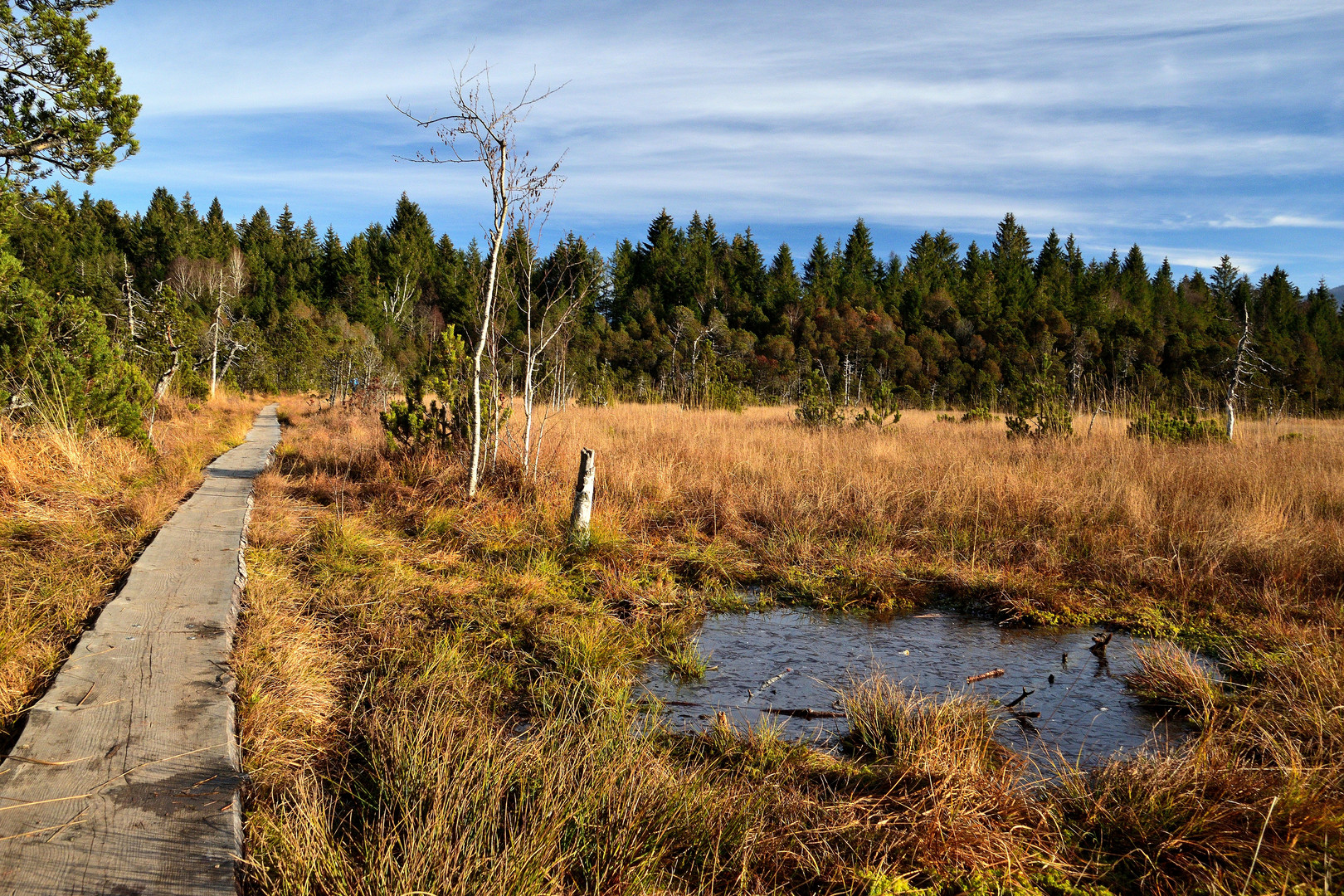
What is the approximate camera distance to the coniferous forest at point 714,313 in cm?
2547

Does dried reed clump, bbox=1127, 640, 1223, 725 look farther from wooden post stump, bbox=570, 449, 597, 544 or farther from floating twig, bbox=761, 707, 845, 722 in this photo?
wooden post stump, bbox=570, 449, 597, 544

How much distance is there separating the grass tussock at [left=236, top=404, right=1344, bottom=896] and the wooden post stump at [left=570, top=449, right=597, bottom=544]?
0.66ft

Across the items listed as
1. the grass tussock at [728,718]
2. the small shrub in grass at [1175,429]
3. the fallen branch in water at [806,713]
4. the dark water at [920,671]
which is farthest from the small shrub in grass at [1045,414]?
the fallen branch in water at [806,713]

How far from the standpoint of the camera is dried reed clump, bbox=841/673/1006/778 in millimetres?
2707

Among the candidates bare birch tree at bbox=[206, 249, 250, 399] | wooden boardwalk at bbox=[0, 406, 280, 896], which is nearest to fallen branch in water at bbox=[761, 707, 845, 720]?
wooden boardwalk at bbox=[0, 406, 280, 896]

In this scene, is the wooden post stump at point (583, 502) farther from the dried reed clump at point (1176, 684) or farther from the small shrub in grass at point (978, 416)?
the small shrub in grass at point (978, 416)

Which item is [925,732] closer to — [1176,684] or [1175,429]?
[1176,684]

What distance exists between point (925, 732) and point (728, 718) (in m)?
0.91

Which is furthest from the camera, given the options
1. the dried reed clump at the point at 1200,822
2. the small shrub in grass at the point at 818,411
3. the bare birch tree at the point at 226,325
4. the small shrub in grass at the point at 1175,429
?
the bare birch tree at the point at 226,325

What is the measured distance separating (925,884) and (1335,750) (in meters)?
1.75

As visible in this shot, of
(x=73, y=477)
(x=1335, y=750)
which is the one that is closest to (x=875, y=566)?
(x=1335, y=750)

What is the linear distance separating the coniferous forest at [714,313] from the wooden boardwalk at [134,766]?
1268 centimetres

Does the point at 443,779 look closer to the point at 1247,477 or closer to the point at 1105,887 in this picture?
the point at 1105,887

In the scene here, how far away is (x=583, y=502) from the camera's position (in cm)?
595
